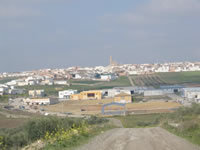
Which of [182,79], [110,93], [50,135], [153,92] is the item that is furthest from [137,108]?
[182,79]

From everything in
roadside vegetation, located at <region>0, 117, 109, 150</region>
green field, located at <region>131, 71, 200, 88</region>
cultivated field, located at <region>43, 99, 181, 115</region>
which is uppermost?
green field, located at <region>131, 71, 200, 88</region>

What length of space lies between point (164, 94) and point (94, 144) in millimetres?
49400

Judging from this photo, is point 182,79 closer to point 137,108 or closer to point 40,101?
point 40,101

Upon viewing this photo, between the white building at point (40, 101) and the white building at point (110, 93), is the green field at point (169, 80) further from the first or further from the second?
the white building at point (40, 101)

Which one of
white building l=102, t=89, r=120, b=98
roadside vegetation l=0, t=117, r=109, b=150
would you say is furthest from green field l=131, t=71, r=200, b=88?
roadside vegetation l=0, t=117, r=109, b=150

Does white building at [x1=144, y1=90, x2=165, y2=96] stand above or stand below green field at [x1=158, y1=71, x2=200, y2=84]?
below

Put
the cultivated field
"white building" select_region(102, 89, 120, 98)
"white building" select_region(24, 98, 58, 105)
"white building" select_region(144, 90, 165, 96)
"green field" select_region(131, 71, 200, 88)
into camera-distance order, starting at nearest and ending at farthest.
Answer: the cultivated field
"white building" select_region(24, 98, 58, 105)
"white building" select_region(144, 90, 165, 96)
"white building" select_region(102, 89, 120, 98)
"green field" select_region(131, 71, 200, 88)

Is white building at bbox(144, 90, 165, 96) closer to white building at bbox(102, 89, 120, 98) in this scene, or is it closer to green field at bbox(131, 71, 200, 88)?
white building at bbox(102, 89, 120, 98)

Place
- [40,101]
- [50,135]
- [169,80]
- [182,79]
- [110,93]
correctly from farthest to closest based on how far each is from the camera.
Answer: [182,79] → [169,80] → [110,93] → [40,101] → [50,135]

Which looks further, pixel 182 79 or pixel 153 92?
pixel 182 79

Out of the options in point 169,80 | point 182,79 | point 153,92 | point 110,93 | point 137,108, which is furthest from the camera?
point 182,79

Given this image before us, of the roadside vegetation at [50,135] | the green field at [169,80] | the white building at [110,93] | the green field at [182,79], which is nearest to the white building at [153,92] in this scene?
the white building at [110,93]

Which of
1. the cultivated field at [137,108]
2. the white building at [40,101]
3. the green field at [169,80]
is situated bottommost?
the cultivated field at [137,108]

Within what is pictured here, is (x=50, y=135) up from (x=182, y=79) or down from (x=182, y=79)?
down
